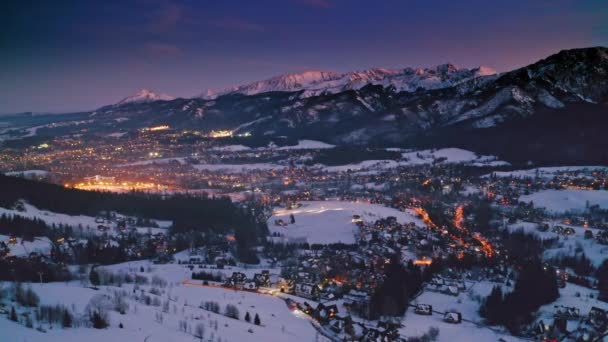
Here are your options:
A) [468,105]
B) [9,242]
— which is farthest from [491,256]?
[468,105]

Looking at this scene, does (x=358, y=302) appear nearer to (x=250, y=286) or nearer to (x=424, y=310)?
(x=424, y=310)

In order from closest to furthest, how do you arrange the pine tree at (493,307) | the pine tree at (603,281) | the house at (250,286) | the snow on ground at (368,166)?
1. the pine tree at (493,307)
2. the pine tree at (603,281)
3. the house at (250,286)
4. the snow on ground at (368,166)

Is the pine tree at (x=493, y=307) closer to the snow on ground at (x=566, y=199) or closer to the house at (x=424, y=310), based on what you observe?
the house at (x=424, y=310)

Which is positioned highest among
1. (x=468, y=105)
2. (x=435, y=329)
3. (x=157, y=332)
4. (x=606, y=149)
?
(x=468, y=105)

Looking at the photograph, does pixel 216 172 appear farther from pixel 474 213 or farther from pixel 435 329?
pixel 435 329

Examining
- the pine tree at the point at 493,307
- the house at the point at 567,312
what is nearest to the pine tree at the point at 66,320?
the pine tree at the point at 493,307

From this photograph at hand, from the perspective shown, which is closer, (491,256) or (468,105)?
(491,256)

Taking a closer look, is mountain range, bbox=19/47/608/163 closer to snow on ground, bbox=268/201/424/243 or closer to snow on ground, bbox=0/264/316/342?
snow on ground, bbox=268/201/424/243
